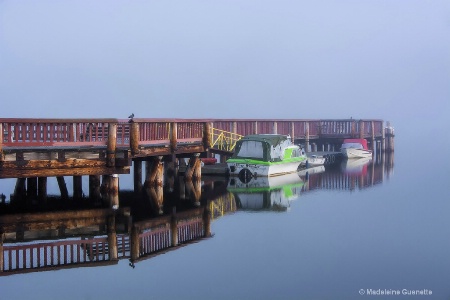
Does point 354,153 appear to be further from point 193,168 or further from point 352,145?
point 193,168

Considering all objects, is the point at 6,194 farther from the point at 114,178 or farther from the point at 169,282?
the point at 169,282

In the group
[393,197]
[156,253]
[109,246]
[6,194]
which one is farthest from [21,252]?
[393,197]

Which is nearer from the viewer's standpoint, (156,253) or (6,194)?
(156,253)

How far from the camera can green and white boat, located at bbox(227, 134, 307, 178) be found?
123ft

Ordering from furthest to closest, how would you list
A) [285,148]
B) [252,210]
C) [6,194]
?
[285,148]
[6,194]
[252,210]

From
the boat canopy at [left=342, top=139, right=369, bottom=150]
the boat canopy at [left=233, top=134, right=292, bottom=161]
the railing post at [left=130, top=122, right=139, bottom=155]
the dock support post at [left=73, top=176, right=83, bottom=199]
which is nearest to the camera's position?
the railing post at [left=130, top=122, right=139, bottom=155]

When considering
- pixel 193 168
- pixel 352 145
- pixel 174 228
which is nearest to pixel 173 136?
pixel 193 168

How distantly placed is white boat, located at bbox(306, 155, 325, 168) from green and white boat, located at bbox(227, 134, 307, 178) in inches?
341

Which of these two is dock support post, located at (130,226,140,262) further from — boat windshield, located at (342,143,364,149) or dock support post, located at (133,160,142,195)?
boat windshield, located at (342,143,364,149)

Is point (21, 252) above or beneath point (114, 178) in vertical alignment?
beneath

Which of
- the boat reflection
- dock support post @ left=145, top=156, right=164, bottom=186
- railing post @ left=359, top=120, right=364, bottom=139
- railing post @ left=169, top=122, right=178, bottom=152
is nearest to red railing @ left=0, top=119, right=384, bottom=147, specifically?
railing post @ left=169, top=122, right=178, bottom=152

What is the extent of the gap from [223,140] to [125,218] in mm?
17930

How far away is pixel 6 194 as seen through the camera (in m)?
31.6

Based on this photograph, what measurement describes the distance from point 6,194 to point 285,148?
54.3 feet
